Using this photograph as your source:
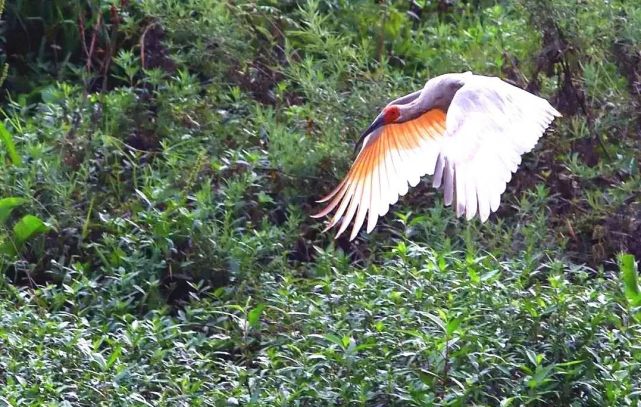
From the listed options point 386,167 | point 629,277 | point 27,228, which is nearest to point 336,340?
point 629,277

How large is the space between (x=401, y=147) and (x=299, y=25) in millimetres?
1742

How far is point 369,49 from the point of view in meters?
7.96

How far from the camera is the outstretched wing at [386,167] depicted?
20.2 feet

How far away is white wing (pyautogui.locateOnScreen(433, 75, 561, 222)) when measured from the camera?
204 inches

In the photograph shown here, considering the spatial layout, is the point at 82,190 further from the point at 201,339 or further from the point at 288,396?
the point at 288,396

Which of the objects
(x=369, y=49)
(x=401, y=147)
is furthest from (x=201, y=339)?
(x=369, y=49)

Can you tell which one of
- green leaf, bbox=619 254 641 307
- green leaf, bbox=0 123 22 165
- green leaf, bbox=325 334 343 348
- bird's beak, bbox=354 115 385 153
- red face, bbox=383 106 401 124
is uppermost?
red face, bbox=383 106 401 124

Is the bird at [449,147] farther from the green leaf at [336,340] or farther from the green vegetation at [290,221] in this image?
the green leaf at [336,340]

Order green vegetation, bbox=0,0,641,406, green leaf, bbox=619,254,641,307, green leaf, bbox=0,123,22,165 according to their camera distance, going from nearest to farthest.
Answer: green vegetation, bbox=0,0,641,406
green leaf, bbox=619,254,641,307
green leaf, bbox=0,123,22,165

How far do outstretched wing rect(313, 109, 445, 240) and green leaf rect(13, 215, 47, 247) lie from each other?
1.18m

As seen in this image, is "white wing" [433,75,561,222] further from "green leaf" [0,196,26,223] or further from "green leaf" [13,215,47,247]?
"green leaf" [0,196,26,223]

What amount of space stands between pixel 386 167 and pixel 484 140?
3.00 ft

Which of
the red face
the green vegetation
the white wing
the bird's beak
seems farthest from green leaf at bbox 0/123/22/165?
the white wing

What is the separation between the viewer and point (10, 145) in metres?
7.04
